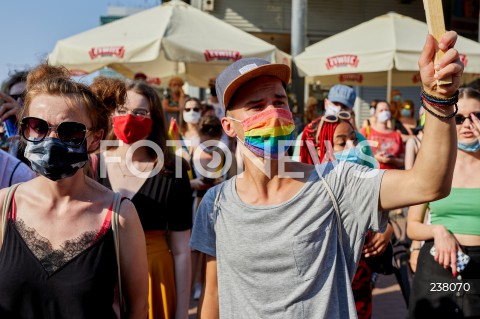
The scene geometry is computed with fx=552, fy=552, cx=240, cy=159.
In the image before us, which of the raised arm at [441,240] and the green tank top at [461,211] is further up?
the green tank top at [461,211]

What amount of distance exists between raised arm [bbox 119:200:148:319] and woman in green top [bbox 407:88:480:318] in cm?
185

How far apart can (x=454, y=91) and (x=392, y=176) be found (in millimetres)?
466

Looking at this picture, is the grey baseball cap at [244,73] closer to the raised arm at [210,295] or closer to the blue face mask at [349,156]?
the raised arm at [210,295]

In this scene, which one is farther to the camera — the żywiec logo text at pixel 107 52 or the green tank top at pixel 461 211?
the żywiec logo text at pixel 107 52

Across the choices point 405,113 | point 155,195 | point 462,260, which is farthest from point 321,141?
point 405,113

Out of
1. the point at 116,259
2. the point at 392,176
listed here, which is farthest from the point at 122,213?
the point at 392,176

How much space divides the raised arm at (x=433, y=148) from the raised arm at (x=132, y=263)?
104 centimetres

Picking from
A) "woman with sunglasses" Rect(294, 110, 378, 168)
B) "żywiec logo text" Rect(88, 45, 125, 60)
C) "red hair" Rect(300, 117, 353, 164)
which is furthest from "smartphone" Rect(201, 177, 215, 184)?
"żywiec logo text" Rect(88, 45, 125, 60)

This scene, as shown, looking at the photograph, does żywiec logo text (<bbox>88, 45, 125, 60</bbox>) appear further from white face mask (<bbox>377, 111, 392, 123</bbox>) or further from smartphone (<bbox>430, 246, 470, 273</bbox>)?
smartphone (<bbox>430, 246, 470, 273</bbox>)

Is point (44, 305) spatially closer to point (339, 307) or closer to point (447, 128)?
point (339, 307)

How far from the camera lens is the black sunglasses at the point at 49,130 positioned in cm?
228

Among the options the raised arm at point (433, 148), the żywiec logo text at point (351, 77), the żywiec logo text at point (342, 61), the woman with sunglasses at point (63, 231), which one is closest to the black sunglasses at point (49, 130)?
the woman with sunglasses at point (63, 231)

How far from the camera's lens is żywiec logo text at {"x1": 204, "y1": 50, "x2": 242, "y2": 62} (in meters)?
8.56

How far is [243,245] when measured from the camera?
228 cm
